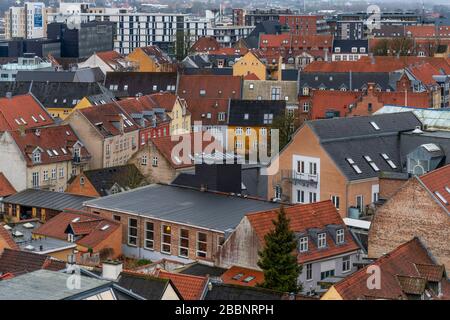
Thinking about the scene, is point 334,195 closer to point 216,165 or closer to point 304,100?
point 216,165

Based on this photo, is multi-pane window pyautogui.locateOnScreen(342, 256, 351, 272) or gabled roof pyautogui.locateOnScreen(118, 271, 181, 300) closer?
gabled roof pyautogui.locateOnScreen(118, 271, 181, 300)

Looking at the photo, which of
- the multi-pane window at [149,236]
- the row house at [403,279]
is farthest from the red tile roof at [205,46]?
the row house at [403,279]

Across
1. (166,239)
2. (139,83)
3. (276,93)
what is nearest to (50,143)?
(166,239)

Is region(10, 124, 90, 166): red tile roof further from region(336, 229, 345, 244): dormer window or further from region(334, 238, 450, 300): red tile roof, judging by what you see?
region(334, 238, 450, 300): red tile roof

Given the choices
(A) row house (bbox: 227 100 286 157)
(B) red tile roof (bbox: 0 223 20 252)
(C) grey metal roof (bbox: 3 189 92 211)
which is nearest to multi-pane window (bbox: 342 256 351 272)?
(B) red tile roof (bbox: 0 223 20 252)

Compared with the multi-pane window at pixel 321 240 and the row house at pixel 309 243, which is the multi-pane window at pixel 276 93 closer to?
the row house at pixel 309 243
